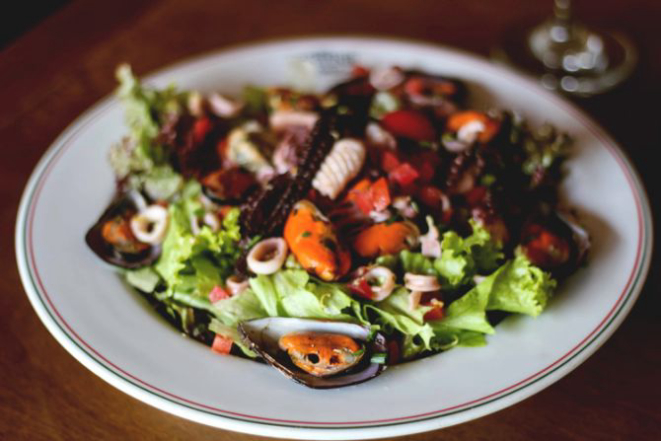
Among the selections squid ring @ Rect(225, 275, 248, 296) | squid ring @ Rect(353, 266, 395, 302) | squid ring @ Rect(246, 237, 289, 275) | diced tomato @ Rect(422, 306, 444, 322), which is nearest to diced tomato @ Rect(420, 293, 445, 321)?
diced tomato @ Rect(422, 306, 444, 322)

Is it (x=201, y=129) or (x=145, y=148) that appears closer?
(x=145, y=148)

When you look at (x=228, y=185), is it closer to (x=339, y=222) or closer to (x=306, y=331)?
(x=339, y=222)

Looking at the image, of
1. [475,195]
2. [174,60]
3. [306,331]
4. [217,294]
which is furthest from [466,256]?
[174,60]

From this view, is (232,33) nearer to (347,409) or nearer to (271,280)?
(271,280)

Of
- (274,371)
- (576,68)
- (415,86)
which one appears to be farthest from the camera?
(576,68)

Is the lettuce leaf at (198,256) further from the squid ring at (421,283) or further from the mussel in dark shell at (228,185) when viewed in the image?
the squid ring at (421,283)

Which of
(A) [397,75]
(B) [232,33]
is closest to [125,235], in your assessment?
(A) [397,75]

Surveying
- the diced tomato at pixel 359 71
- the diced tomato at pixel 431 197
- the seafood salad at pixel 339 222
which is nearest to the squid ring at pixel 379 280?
the seafood salad at pixel 339 222
